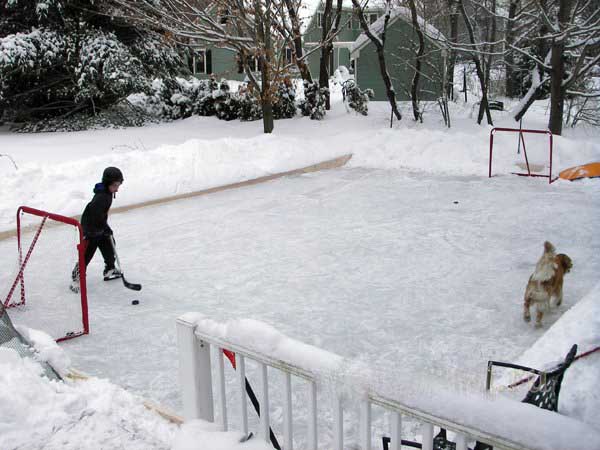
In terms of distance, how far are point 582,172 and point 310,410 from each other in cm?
1142

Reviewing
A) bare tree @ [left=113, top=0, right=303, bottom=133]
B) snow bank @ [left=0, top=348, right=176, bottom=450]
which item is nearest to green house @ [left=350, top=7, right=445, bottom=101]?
bare tree @ [left=113, top=0, right=303, bottom=133]

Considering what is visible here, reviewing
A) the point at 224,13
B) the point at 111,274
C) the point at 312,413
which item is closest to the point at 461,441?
the point at 312,413

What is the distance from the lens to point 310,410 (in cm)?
256

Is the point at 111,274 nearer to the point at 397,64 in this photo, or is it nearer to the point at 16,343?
the point at 16,343

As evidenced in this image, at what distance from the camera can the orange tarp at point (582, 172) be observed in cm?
1214

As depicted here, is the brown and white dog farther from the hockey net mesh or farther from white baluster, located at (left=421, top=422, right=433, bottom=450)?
the hockey net mesh

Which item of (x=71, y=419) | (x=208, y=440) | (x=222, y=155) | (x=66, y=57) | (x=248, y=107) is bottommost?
(x=71, y=419)

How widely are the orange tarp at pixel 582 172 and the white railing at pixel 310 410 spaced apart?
10731 millimetres

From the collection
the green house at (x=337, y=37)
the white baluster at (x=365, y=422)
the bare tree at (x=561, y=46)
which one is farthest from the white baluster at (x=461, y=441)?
the green house at (x=337, y=37)

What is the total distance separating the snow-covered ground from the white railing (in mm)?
146

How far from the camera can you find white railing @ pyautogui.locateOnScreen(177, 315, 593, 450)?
6.46ft

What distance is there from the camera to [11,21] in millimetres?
18844

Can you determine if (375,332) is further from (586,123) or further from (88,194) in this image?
(586,123)

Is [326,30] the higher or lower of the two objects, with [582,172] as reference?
higher
